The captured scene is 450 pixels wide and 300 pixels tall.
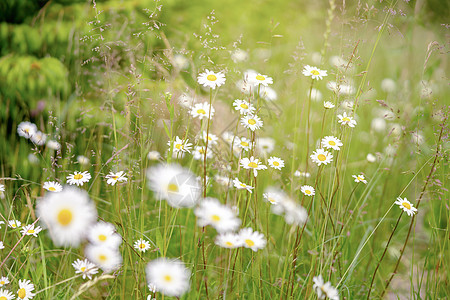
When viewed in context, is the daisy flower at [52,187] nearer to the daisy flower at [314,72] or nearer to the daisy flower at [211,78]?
the daisy flower at [211,78]

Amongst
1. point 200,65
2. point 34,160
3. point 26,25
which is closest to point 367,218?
point 200,65

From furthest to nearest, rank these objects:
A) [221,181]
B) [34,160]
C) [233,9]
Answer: [233,9], [34,160], [221,181]

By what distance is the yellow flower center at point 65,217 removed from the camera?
0.76 m

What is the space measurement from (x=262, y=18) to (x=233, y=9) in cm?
44

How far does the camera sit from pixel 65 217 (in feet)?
2.52

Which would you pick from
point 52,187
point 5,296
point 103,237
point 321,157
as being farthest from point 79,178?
point 321,157

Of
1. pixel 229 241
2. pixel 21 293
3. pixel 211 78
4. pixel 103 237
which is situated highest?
pixel 211 78

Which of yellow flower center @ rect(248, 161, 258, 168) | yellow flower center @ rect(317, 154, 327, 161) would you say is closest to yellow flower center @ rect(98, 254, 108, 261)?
yellow flower center @ rect(248, 161, 258, 168)

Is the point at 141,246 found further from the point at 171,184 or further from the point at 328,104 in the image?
the point at 328,104

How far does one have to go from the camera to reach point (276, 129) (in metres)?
2.32

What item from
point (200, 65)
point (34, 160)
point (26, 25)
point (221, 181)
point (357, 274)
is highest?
point (200, 65)

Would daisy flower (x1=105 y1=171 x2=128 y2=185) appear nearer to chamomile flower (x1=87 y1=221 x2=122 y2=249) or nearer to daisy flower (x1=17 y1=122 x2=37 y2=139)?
chamomile flower (x1=87 y1=221 x2=122 y2=249)

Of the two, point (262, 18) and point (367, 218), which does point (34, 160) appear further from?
point (262, 18)

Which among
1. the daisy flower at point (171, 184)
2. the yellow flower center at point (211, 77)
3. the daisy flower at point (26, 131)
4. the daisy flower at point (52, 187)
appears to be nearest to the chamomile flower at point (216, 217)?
the daisy flower at point (171, 184)
